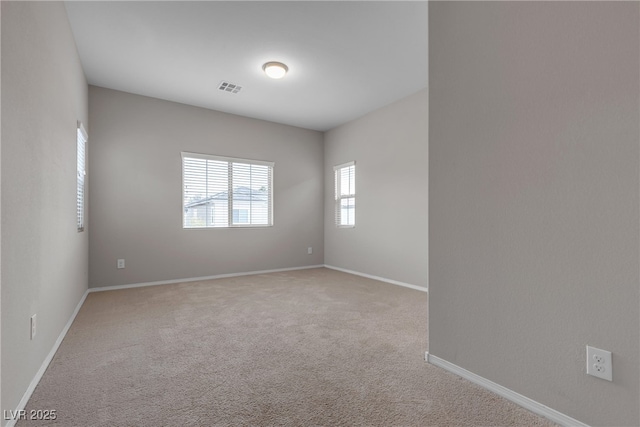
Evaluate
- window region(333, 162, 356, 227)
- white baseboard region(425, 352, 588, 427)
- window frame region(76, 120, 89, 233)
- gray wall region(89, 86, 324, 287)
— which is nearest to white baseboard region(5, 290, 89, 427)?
window frame region(76, 120, 89, 233)

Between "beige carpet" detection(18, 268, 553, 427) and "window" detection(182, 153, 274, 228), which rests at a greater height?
"window" detection(182, 153, 274, 228)

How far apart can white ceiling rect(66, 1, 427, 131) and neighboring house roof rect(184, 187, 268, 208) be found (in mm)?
1447

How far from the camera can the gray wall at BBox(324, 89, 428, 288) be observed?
4.23 metres

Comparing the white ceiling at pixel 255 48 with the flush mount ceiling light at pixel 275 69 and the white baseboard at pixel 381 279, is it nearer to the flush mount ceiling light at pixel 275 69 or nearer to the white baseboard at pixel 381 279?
the flush mount ceiling light at pixel 275 69

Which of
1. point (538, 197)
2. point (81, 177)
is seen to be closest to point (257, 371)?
point (538, 197)

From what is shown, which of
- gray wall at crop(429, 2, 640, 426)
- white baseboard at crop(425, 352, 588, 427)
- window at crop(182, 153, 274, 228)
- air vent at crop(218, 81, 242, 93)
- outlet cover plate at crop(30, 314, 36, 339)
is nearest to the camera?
gray wall at crop(429, 2, 640, 426)

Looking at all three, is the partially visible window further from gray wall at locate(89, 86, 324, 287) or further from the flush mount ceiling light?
the flush mount ceiling light

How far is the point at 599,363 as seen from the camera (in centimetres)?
130

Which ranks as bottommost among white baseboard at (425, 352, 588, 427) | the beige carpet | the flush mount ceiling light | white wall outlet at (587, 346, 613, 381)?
the beige carpet

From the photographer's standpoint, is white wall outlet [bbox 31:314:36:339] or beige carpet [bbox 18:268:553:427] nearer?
beige carpet [bbox 18:268:553:427]

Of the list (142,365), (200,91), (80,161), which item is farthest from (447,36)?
(80,161)

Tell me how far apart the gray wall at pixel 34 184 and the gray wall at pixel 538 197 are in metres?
2.28

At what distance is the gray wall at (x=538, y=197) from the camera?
49.4 inches

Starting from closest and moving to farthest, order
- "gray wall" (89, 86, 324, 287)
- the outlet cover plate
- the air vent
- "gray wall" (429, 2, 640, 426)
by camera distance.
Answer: "gray wall" (429, 2, 640, 426) → the outlet cover plate → the air vent → "gray wall" (89, 86, 324, 287)
